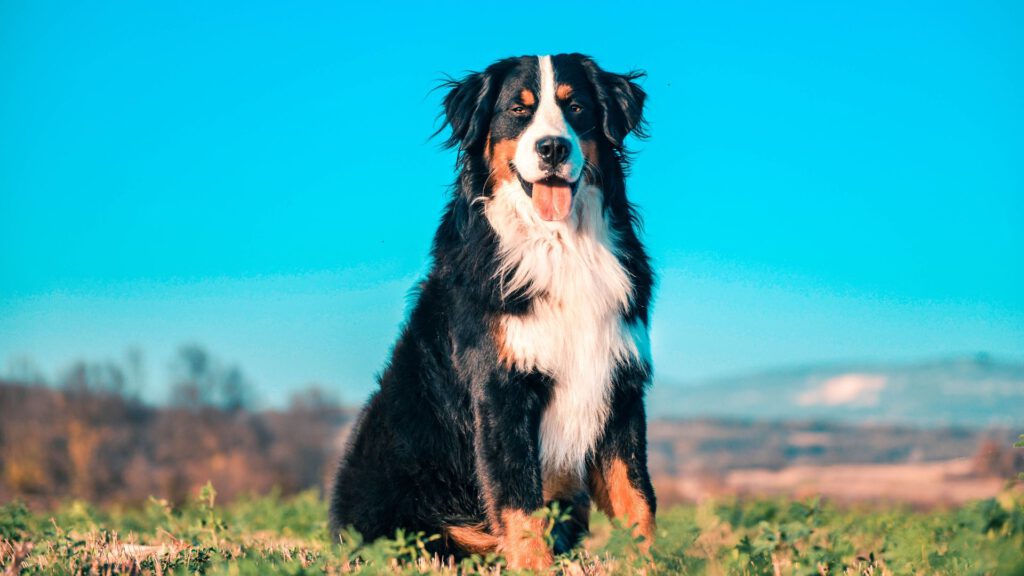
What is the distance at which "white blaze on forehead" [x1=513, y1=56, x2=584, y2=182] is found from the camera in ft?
14.2

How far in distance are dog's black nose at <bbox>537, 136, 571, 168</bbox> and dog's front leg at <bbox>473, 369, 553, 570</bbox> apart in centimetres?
108

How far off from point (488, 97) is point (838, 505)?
583 centimetres

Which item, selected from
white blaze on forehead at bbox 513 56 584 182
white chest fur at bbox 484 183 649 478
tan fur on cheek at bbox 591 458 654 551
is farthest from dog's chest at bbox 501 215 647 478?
white blaze on forehead at bbox 513 56 584 182

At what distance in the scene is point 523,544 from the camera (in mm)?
3984

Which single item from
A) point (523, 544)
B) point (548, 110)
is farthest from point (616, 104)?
point (523, 544)

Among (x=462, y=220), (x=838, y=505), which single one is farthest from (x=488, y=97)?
(x=838, y=505)

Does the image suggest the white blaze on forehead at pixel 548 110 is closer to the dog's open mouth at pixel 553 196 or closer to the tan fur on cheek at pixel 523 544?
the dog's open mouth at pixel 553 196

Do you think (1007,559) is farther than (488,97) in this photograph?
No

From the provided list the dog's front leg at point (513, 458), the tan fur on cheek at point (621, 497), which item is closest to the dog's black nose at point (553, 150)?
the dog's front leg at point (513, 458)

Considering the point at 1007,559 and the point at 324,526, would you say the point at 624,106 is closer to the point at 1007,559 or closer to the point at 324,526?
the point at 1007,559

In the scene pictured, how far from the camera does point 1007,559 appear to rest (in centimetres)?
270

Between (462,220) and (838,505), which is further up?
(462,220)

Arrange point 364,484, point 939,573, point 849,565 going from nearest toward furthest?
point 939,573 → point 849,565 → point 364,484

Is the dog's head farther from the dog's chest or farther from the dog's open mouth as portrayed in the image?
the dog's chest
